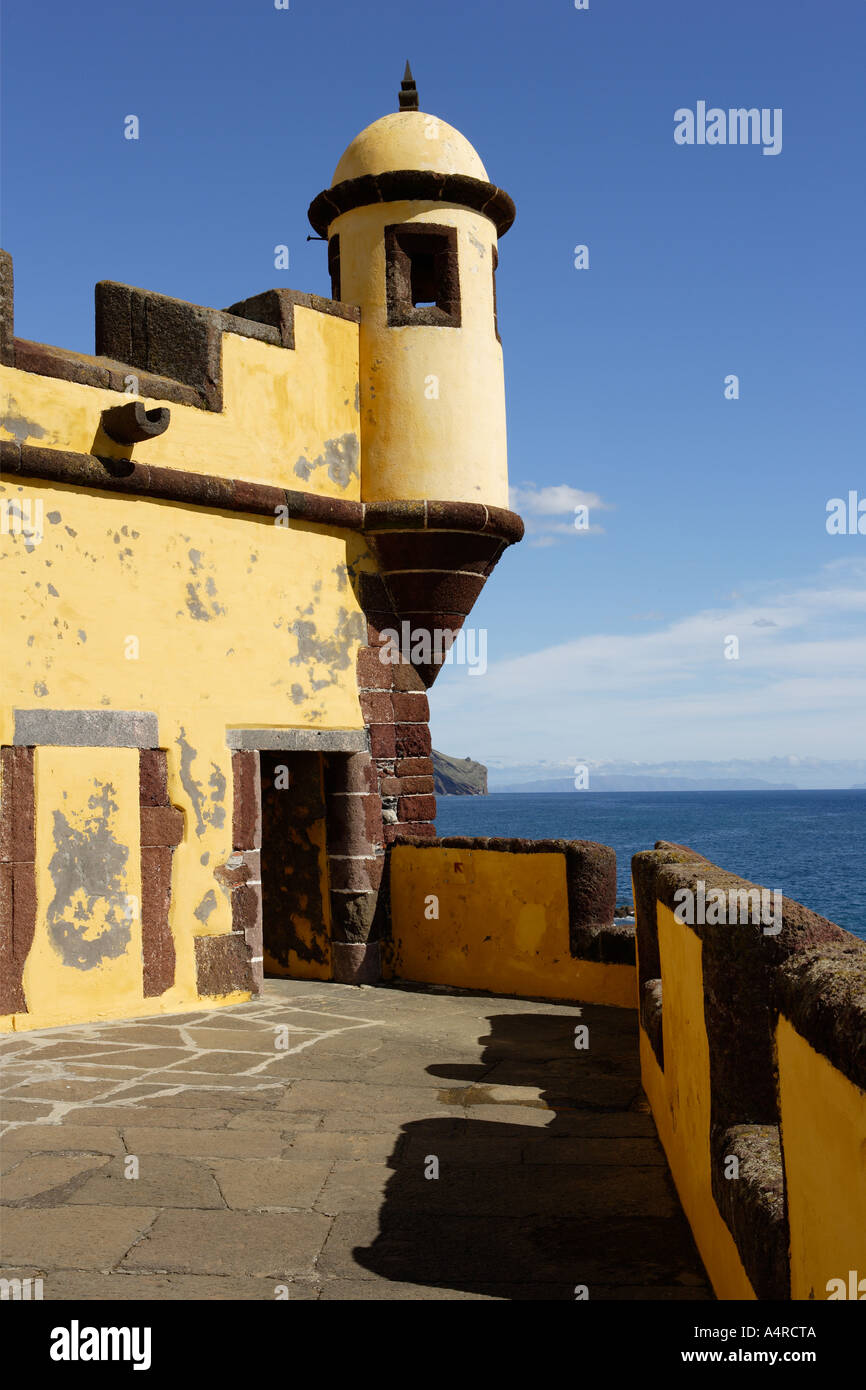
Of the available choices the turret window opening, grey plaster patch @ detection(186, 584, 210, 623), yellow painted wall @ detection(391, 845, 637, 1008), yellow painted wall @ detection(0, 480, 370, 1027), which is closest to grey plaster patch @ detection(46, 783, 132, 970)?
yellow painted wall @ detection(0, 480, 370, 1027)

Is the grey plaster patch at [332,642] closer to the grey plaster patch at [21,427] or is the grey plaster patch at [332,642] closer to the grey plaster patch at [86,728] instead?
the grey plaster patch at [86,728]

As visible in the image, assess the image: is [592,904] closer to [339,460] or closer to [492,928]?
[492,928]

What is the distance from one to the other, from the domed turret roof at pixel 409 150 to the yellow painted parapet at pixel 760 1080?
761 cm

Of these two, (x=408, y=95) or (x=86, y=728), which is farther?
(x=408, y=95)

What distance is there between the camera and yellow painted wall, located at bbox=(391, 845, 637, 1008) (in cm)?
909

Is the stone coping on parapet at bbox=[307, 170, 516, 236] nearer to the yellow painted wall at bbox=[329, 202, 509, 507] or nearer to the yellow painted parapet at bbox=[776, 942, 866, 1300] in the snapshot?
the yellow painted wall at bbox=[329, 202, 509, 507]

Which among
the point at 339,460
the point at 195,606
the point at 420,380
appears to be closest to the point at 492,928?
the point at 195,606

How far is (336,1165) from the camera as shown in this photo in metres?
5.11

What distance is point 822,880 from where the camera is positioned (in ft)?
175

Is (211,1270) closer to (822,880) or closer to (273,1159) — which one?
(273,1159)

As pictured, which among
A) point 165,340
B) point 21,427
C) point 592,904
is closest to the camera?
point 21,427

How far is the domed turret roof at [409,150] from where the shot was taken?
35.2 feet

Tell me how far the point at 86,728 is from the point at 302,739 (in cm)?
202

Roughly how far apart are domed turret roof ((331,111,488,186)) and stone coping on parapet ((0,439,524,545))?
9.77 ft
